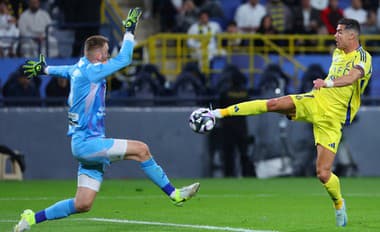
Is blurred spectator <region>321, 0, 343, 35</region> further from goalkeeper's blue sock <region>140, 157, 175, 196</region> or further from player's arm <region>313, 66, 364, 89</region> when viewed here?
goalkeeper's blue sock <region>140, 157, 175, 196</region>

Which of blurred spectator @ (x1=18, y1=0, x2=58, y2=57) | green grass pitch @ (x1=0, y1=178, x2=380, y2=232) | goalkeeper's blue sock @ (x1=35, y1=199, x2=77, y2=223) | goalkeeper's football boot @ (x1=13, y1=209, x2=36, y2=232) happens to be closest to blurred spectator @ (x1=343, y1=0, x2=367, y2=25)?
green grass pitch @ (x1=0, y1=178, x2=380, y2=232)

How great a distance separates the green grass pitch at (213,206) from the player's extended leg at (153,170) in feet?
1.19

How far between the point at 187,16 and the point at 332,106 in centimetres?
1143

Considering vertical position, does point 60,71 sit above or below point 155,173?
above

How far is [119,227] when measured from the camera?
39.3ft

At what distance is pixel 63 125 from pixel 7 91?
1260 mm

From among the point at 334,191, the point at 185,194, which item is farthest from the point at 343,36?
the point at 185,194

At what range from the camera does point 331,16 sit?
24016 mm

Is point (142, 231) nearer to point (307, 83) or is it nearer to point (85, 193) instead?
point (85, 193)

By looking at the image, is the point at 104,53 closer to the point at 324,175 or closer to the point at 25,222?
the point at 25,222

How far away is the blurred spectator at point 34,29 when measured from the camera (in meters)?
Answer: 22.0

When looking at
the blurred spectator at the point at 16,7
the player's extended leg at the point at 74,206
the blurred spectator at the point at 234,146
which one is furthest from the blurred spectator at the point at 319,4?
the player's extended leg at the point at 74,206

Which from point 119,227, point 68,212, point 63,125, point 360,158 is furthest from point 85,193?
point 360,158

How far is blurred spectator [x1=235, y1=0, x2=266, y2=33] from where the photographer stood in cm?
2381
